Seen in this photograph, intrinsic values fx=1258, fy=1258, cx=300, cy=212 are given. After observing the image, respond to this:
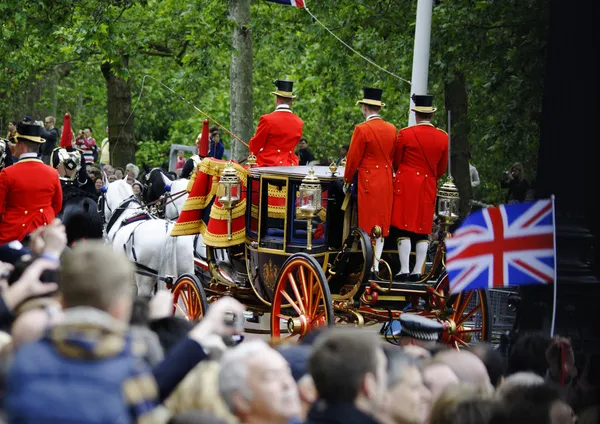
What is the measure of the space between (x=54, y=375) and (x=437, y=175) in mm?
7456

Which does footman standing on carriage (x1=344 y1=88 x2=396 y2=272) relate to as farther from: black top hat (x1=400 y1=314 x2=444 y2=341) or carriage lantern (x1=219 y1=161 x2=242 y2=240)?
black top hat (x1=400 y1=314 x2=444 y2=341)

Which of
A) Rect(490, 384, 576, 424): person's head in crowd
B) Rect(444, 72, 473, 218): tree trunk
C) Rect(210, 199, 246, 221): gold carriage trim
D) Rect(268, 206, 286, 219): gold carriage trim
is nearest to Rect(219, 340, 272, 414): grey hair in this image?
Rect(490, 384, 576, 424): person's head in crowd

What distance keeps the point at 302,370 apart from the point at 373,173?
5.49 m

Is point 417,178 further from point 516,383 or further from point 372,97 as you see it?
point 516,383

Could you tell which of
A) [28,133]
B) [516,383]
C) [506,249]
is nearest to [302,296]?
[28,133]

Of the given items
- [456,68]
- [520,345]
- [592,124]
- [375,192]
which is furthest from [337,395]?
[456,68]

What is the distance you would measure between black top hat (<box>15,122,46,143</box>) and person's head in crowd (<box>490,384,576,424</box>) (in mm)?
6568

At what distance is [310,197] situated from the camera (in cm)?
1020

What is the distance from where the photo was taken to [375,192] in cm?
1050

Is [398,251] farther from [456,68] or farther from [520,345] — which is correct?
[456,68]

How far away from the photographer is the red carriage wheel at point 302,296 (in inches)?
389

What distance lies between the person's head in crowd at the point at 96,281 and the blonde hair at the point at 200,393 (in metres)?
0.69

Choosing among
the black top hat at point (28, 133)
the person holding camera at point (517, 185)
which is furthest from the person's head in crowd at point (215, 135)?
the black top hat at point (28, 133)

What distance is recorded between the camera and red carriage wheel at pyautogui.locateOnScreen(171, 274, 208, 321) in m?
11.4
